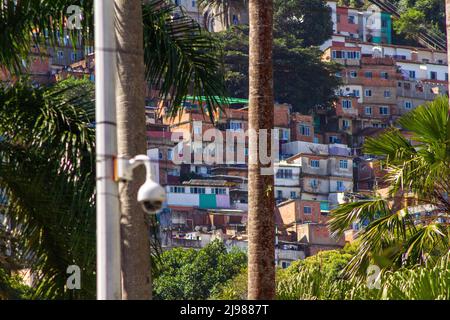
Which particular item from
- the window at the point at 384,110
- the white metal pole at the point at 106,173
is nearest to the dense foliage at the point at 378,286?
the white metal pole at the point at 106,173

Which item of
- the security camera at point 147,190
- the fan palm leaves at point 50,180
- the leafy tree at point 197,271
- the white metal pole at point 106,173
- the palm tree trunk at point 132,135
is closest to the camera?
the security camera at point 147,190

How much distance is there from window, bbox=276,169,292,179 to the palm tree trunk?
117105 millimetres

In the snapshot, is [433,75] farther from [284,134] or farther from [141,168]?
[141,168]

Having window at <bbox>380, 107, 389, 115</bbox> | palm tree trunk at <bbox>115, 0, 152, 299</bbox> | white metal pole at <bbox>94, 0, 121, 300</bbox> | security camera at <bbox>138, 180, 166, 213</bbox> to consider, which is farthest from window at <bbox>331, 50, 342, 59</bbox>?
security camera at <bbox>138, 180, 166, 213</bbox>

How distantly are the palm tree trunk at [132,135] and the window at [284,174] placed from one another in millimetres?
117105

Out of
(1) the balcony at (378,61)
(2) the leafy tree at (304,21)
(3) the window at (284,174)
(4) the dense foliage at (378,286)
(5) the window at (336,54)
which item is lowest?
→ (3) the window at (284,174)

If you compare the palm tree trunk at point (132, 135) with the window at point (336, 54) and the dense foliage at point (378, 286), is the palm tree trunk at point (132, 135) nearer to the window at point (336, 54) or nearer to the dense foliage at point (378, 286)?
the dense foliage at point (378, 286)

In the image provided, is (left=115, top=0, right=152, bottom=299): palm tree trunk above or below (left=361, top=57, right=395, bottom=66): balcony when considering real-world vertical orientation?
below

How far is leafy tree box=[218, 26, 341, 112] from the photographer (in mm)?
131000

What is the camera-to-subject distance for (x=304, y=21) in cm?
15812

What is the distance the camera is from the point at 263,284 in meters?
14.5

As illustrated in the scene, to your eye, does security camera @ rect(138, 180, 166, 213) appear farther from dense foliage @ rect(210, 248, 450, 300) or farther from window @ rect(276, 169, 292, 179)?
window @ rect(276, 169, 292, 179)

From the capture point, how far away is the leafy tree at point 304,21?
Answer: 491ft
